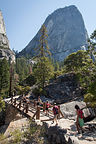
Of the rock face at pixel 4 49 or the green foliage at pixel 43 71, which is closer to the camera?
the green foliage at pixel 43 71

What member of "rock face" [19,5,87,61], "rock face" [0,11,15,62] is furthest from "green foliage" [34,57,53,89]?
"rock face" [19,5,87,61]

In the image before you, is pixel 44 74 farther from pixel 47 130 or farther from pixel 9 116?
pixel 47 130

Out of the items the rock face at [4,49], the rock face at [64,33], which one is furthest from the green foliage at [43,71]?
the rock face at [64,33]

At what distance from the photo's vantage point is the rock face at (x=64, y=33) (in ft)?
485

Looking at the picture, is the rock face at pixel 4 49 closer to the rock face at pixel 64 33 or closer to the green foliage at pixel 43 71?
the rock face at pixel 64 33

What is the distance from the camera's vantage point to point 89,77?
29.2 feet

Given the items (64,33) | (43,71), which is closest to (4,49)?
(64,33)

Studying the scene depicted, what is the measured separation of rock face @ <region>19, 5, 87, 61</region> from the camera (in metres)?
148

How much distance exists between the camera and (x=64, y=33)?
155 metres

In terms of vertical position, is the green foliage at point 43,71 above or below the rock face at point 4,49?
below

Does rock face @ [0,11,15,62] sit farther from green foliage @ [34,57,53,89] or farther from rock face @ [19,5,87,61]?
green foliage @ [34,57,53,89]

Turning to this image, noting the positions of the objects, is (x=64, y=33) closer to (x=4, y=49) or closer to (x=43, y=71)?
(x=4, y=49)

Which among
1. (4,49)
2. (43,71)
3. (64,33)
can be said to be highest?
(64,33)

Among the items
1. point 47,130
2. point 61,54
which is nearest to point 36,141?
point 47,130
